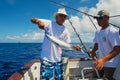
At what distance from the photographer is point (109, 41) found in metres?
4.43

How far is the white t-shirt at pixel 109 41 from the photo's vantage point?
4.31 meters

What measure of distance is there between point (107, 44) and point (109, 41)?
0.08 m

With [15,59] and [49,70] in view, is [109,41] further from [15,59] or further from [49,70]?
[15,59]

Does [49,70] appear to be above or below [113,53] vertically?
below

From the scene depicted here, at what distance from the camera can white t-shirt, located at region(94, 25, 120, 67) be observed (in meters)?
4.31

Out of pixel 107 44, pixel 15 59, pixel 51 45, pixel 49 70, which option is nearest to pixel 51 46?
pixel 51 45

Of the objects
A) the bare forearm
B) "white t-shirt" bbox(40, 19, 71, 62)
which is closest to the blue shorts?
"white t-shirt" bbox(40, 19, 71, 62)

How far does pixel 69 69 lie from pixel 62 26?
6.35 ft

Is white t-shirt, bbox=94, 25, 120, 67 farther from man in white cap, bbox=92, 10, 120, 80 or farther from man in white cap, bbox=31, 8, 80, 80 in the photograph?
man in white cap, bbox=31, 8, 80, 80

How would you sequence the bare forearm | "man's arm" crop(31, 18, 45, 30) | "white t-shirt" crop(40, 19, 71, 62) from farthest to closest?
1. "white t-shirt" crop(40, 19, 71, 62)
2. "man's arm" crop(31, 18, 45, 30)
3. the bare forearm

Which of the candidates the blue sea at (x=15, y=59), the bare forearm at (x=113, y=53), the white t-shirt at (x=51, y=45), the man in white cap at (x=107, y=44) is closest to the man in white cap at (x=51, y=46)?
the white t-shirt at (x=51, y=45)

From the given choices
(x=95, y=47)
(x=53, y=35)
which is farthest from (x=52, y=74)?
(x=95, y=47)

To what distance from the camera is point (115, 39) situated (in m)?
4.30

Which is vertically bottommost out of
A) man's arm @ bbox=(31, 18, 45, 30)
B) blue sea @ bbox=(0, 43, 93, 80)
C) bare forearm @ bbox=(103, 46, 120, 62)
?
blue sea @ bbox=(0, 43, 93, 80)
